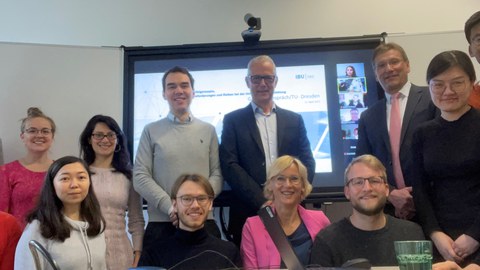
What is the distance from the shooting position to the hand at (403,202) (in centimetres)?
232

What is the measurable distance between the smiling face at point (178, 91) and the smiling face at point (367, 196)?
43.6 inches

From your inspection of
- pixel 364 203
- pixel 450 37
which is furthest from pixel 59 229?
pixel 450 37

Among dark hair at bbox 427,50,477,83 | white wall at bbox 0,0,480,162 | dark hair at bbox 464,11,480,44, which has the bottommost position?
dark hair at bbox 427,50,477,83

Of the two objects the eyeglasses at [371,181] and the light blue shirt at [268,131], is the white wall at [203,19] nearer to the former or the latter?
the light blue shirt at [268,131]

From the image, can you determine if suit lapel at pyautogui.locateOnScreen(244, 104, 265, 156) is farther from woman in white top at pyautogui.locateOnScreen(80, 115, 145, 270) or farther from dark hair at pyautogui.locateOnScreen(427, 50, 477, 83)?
dark hair at pyautogui.locateOnScreen(427, 50, 477, 83)

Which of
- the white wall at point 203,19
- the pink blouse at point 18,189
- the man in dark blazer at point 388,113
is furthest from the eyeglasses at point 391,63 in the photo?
the pink blouse at point 18,189

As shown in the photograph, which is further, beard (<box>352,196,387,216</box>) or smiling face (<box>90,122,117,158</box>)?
smiling face (<box>90,122,117,158</box>)

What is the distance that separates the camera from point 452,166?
1938mm

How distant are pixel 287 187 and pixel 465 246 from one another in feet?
2.65

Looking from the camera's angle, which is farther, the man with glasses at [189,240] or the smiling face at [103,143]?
the smiling face at [103,143]

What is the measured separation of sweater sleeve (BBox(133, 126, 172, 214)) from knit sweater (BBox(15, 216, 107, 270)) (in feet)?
1.54

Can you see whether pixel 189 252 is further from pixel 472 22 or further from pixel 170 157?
pixel 472 22

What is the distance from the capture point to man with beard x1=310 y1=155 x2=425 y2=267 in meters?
1.90

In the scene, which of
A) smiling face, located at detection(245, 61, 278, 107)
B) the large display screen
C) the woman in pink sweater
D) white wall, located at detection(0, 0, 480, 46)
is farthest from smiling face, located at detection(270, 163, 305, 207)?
white wall, located at detection(0, 0, 480, 46)
